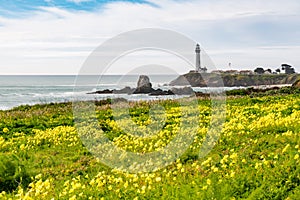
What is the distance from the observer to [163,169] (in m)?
9.16

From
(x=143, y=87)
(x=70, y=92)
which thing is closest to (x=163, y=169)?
(x=143, y=87)

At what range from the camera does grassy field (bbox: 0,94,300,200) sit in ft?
21.5

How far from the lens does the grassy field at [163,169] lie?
654 cm

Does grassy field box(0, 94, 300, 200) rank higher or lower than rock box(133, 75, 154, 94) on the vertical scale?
lower

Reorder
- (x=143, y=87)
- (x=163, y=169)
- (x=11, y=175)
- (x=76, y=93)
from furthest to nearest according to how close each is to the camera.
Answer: (x=76, y=93), (x=143, y=87), (x=11, y=175), (x=163, y=169)

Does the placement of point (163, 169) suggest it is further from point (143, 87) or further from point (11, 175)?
point (143, 87)

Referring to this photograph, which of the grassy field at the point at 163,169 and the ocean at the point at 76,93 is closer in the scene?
the grassy field at the point at 163,169

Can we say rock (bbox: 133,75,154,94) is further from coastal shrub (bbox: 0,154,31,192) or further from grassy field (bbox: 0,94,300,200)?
coastal shrub (bbox: 0,154,31,192)

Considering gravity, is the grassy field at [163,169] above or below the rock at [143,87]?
below

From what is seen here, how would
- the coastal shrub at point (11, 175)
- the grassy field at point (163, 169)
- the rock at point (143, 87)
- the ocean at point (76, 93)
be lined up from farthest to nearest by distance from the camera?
1. the rock at point (143, 87)
2. the ocean at point (76, 93)
3. the coastal shrub at point (11, 175)
4. the grassy field at point (163, 169)

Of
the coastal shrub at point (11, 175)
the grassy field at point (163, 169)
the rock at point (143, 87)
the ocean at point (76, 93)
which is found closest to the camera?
the grassy field at point (163, 169)

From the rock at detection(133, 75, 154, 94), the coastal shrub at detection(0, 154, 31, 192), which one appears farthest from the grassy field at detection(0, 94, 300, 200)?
the rock at detection(133, 75, 154, 94)

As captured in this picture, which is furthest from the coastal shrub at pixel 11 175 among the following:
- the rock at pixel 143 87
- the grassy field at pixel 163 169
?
the rock at pixel 143 87

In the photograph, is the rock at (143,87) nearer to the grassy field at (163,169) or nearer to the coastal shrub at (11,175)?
the grassy field at (163,169)
